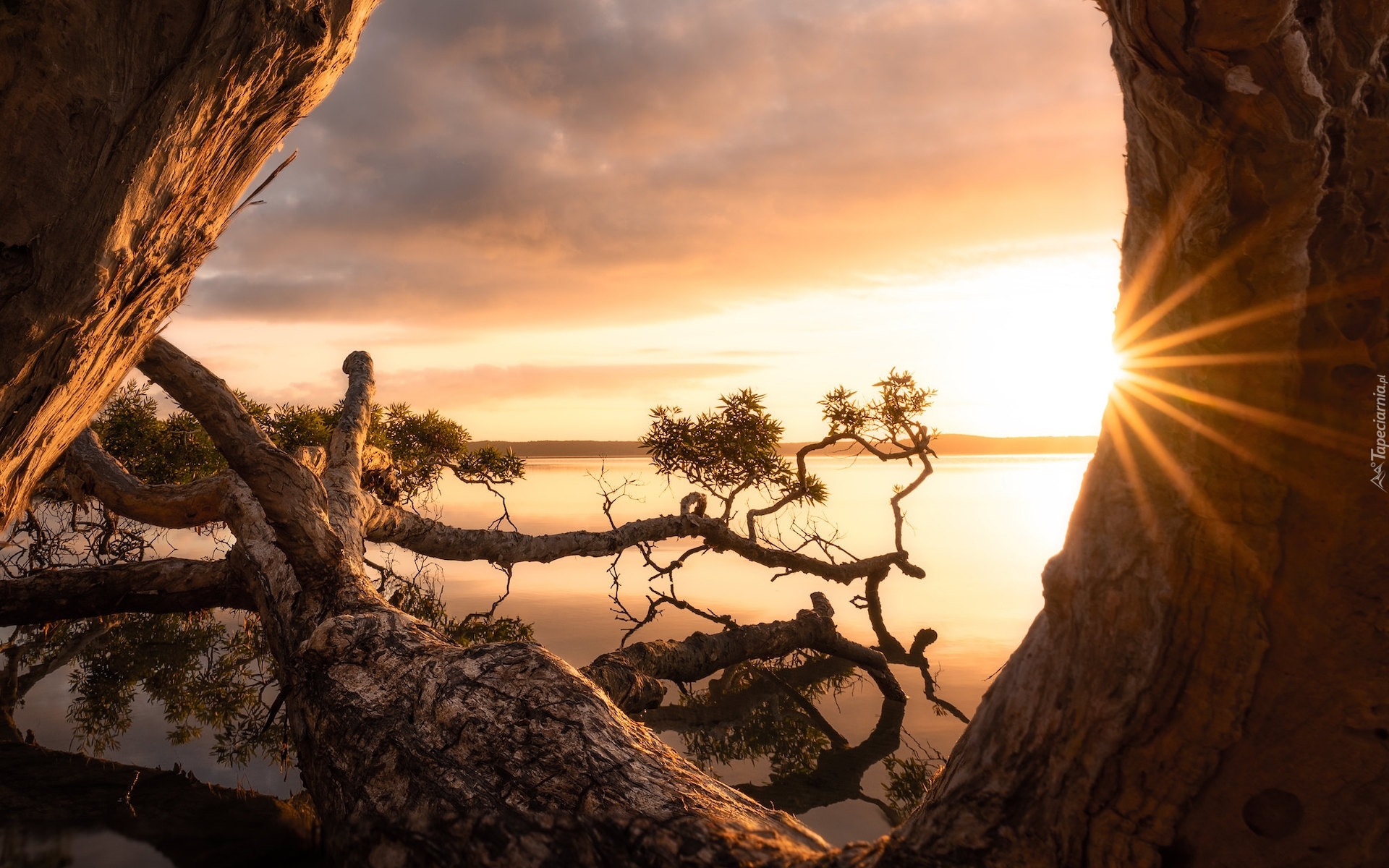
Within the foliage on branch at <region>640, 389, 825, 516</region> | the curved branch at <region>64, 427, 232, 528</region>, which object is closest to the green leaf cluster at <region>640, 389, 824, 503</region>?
the foliage on branch at <region>640, 389, 825, 516</region>

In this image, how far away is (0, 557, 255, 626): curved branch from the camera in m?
6.52

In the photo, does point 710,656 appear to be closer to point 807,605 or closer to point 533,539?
point 533,539

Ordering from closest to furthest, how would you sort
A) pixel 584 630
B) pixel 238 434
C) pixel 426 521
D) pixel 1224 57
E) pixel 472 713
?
1. pixel 1224 57
2. pixel 472 713
3. pixel 238 434
4. pixel 426 521
5. pixel 584 630

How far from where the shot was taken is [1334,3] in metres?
1.55

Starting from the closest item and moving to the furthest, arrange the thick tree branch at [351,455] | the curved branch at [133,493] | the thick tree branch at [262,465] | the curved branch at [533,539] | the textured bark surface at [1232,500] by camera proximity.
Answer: the textured bark surface at [1232,500], the thick tree branch at [262,465], the thick tree branch at [351,455], the curved branch at [133,493], the curved branch at [533,539]

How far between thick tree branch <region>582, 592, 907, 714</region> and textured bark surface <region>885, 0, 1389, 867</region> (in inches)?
159

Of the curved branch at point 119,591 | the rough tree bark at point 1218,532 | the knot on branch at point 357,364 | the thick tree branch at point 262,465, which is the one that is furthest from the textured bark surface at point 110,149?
the knot on branch at point 357,364

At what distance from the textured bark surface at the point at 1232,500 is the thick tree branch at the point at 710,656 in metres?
4.03

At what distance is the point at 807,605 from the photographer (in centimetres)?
1178

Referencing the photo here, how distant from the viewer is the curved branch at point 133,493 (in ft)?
24.1

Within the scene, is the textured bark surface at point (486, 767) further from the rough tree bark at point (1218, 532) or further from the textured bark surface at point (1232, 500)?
the textured bark surface at point (1232, 500)

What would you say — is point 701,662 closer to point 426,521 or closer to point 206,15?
point 426,521

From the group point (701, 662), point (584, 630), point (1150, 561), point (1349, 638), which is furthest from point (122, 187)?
point (584, 630)

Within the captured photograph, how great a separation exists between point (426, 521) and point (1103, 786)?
26.1 ft
